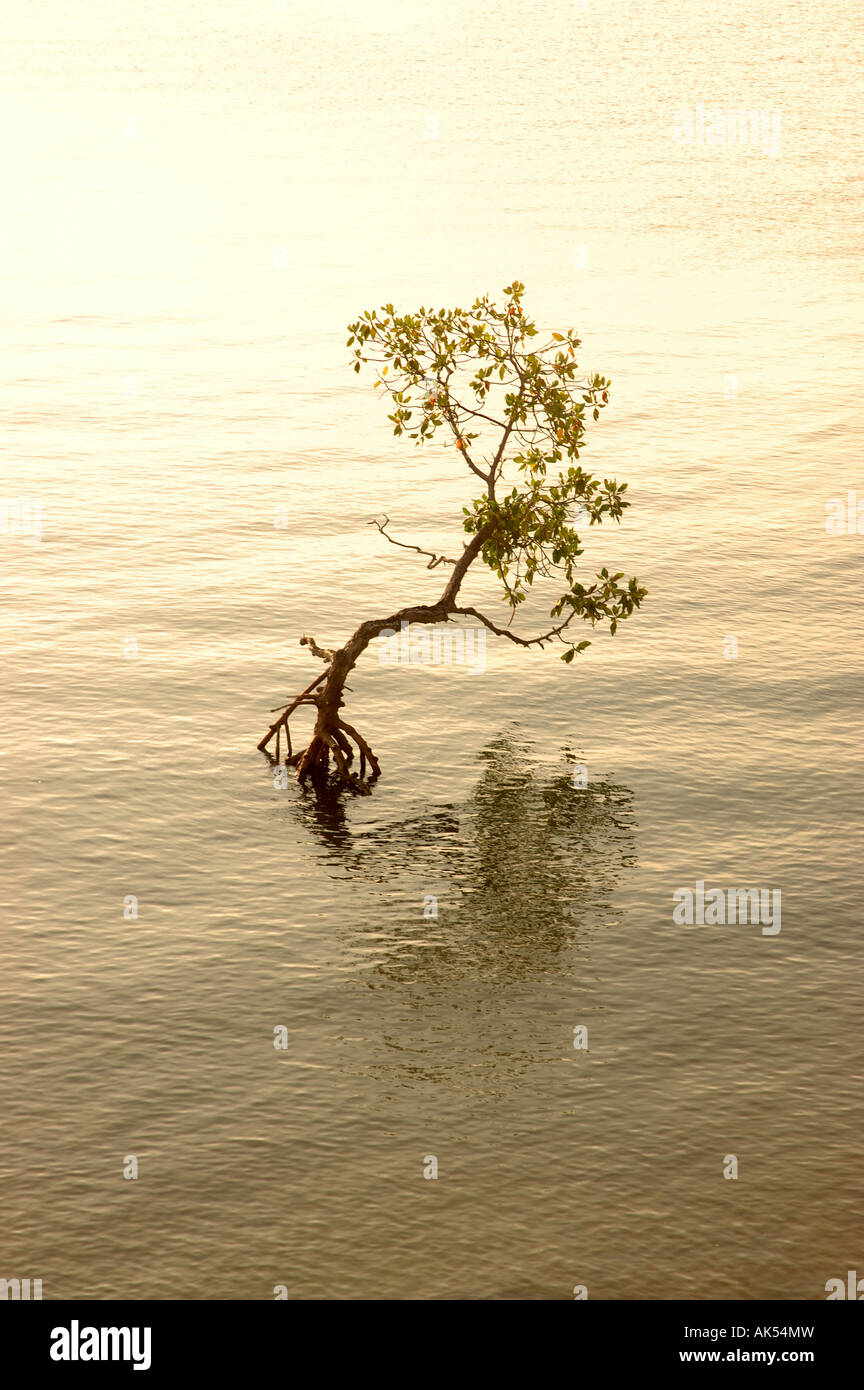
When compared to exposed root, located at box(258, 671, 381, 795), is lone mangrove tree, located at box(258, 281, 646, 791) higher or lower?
higher

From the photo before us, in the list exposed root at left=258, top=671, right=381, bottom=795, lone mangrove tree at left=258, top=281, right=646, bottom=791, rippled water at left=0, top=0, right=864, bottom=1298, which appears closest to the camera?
rippled water at left=0, top=0, right=864, bottom=1298

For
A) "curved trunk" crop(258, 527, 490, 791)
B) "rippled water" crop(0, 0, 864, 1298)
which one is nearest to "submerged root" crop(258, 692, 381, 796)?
"curved trunk" crop(258, 527, 490, 791)

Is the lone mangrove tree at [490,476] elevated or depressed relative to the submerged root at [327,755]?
elevated

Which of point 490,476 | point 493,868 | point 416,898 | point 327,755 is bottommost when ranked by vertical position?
point 416,898

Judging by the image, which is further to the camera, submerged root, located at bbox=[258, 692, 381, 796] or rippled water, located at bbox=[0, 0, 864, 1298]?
submerged root, located at bbox=[258, 692, 381, 796]

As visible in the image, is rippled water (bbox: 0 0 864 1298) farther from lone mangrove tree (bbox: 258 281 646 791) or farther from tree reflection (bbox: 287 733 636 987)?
lone mangrove tree (bbox: 258 281 646 791)

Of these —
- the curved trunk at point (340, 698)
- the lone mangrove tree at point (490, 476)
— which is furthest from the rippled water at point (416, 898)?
the lone mangrove tree at point (490, 476)

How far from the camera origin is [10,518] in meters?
111

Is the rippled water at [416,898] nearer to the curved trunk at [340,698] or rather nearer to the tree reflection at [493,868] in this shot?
the tree reflection at [493,868]

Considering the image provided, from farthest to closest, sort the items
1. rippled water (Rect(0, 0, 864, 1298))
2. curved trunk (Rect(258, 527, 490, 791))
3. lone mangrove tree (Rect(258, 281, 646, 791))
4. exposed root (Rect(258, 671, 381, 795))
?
exposed root (Rect(258, 671, 381, 795)) → curved trunk (Rect(258, 527, 490, 791)) → lone mangrove tree (Rect(258, 281, 646, 791)) → rippled water (Rect(0, 0, 864, 1298))

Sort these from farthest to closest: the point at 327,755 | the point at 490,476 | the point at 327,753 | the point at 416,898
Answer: the point at 327,753 → the point at 327,755 → the point at 490,476 → the point at 416,898

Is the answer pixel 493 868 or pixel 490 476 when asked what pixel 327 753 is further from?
pixel 490 476

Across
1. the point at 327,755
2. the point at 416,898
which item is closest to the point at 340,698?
the point at 327,755

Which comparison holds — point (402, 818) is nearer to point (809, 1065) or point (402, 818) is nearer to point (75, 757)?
point (75, 757)
